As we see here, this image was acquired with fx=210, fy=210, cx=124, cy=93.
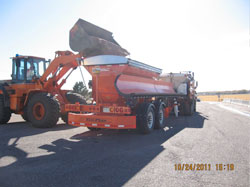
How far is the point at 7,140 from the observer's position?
6.13 m

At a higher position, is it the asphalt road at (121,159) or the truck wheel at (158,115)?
the truck wheel at (158,115)

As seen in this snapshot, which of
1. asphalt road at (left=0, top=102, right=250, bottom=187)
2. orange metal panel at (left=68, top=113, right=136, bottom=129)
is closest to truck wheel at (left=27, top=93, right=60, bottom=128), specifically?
asphalt road at (left=0, top=102, right=250, bottom=187)

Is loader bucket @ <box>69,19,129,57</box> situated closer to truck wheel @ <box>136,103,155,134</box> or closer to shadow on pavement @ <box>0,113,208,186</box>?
truck wheel @ <box>136,103,155,134</box>

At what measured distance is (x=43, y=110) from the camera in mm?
8148

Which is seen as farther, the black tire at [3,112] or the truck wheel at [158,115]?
the black tire at [3,112]

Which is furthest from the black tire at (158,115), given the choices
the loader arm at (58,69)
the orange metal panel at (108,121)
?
the loader arm at (58,69)

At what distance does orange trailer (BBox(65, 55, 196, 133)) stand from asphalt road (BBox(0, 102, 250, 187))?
526 mm

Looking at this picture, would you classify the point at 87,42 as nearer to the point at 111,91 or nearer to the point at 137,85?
the point at 111,91

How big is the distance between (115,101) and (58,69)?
3204mm

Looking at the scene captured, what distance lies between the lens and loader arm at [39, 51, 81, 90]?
27.8 feet

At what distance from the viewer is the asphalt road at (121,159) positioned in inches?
132

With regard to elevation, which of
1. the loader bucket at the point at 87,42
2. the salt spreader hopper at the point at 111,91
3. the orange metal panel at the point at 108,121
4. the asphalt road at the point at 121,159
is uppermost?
the loader bucket at the point at 87,42
